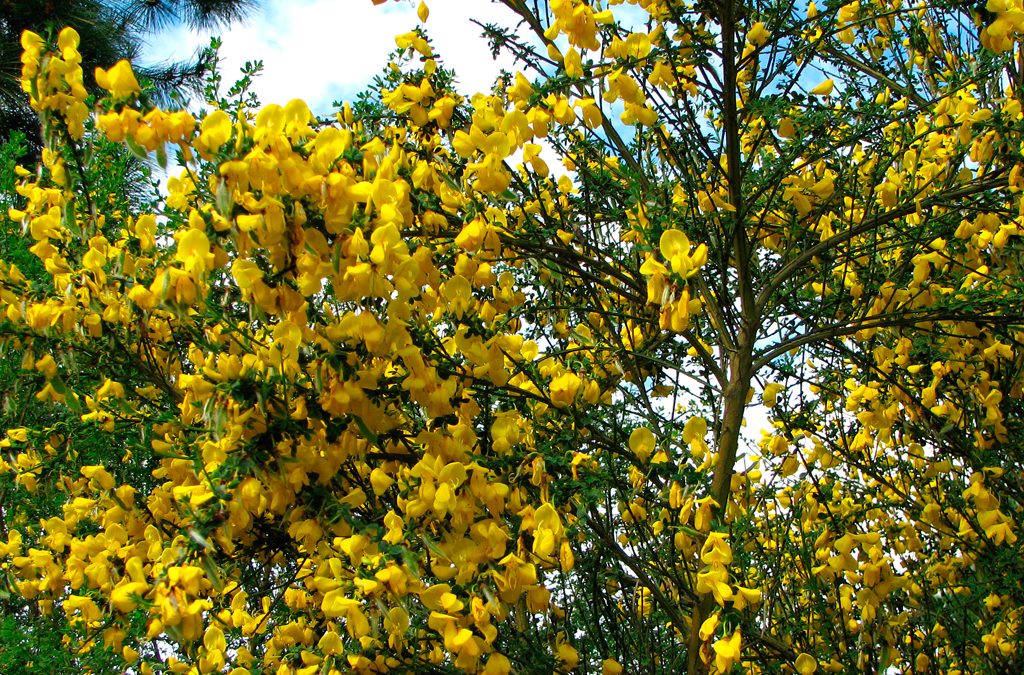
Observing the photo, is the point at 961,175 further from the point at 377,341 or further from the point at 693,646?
the point at 377,341

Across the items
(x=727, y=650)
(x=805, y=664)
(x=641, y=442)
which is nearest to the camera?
(x=727, y=650)

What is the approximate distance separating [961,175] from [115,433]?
2.41 metres

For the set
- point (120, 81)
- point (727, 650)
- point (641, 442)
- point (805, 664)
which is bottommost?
point (727, 650)

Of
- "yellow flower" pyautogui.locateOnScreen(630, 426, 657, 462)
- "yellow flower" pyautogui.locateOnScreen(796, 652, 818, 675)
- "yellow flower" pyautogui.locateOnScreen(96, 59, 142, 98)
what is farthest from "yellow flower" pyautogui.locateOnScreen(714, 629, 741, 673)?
"yellow flower" pyautogui.locateOnScreen(96, 59, 142, 98)

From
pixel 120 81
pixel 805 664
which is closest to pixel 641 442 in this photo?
pixel 805 664

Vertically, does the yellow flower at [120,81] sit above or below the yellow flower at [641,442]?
above

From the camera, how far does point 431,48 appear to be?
2570 millimetres

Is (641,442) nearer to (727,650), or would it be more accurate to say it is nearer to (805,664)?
(727,650)

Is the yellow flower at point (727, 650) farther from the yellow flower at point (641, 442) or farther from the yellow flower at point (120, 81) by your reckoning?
the yellow flower at point (120, 81)

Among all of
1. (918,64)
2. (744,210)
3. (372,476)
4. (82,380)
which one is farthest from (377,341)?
(918,64)

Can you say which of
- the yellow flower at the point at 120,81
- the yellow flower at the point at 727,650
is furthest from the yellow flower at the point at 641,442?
the yellow flower at the point at 120,81

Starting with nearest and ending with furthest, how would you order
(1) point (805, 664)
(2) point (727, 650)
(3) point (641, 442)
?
(2) point (727, 650), (3) point (641, 442), (1) point (805, 664)

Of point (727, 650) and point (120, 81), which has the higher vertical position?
point (120, 81)

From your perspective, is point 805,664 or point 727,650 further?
point 805,664
